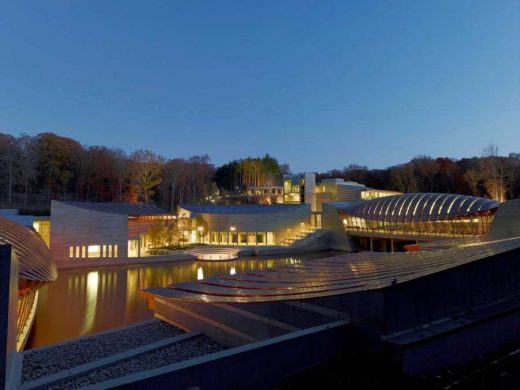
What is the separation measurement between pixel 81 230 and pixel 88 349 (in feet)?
60.5

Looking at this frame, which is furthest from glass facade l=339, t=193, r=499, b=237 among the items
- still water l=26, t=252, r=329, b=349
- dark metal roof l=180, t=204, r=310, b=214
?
still water l=26, t=252, r=329, b=349

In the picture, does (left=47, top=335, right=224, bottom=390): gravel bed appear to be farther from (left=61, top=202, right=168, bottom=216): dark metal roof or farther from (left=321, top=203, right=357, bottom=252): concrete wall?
(left=321, top=203, right=357, bottom=252): concrete wall

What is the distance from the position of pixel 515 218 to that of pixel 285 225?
68.1 feet

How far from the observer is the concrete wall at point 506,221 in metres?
22.4

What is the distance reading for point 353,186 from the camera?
51062 mm

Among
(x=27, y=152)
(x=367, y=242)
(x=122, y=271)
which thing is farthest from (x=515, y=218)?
(x=27, y=152)

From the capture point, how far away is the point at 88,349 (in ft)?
29.9

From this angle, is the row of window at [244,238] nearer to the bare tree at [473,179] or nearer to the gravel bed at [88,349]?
the gravel bed at [88,349]

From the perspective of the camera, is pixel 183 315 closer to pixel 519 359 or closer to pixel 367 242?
pixel 519 359

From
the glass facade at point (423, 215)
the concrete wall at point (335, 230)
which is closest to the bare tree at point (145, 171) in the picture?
the concrete wall at point (335, 230)

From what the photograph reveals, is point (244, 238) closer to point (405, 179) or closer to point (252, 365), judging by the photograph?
point (252, 365)

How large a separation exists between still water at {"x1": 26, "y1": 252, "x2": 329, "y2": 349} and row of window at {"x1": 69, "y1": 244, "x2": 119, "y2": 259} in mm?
1829

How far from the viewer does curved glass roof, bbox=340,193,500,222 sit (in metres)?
27.4

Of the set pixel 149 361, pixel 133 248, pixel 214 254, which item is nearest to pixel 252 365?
pixel 149 361
